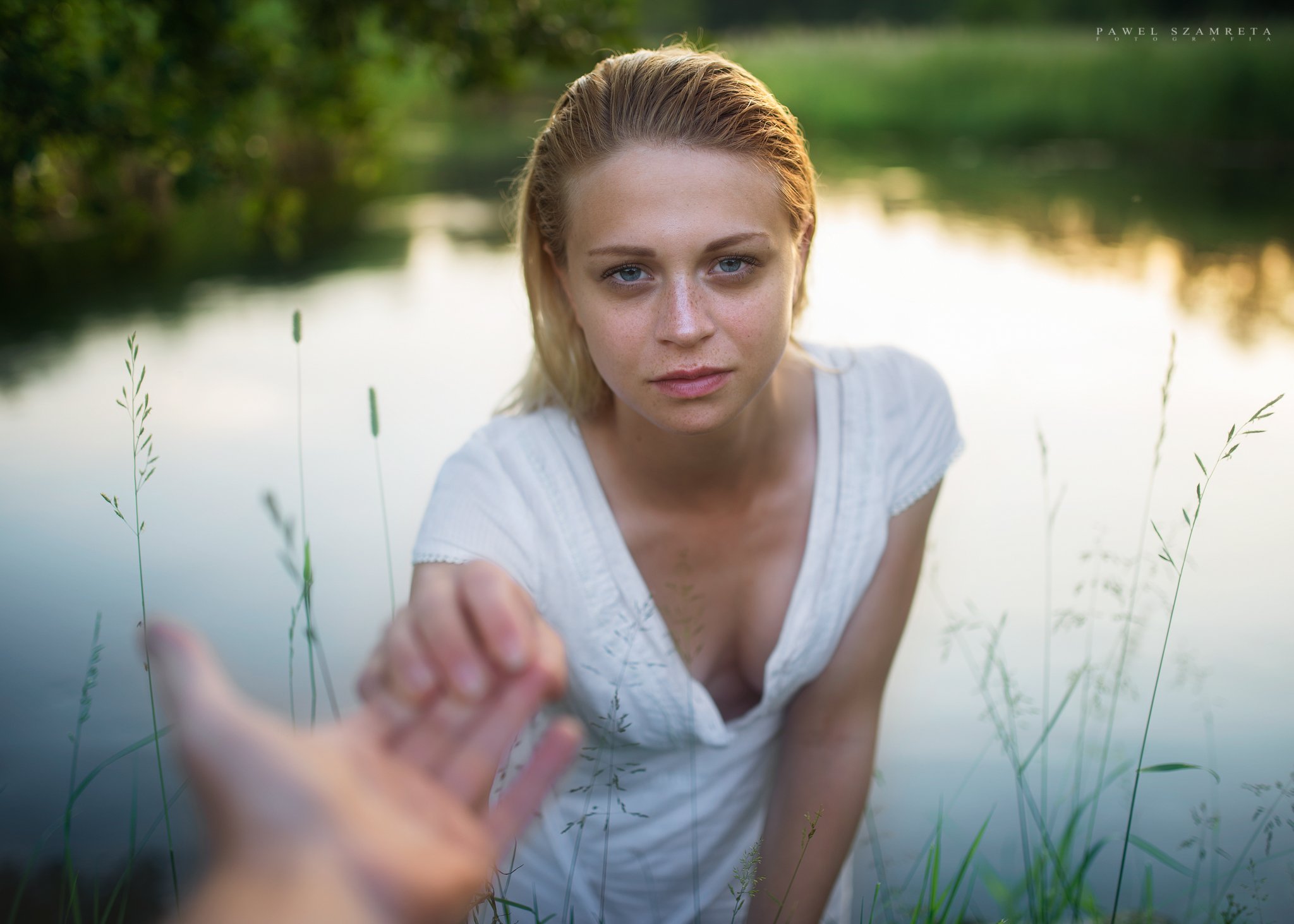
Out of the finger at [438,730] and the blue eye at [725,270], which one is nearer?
the finger at [438,730]

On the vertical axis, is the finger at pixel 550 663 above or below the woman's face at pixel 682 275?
below

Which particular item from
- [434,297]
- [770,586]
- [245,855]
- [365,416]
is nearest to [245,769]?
[245,855]

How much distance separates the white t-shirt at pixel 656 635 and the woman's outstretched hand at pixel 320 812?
97cm

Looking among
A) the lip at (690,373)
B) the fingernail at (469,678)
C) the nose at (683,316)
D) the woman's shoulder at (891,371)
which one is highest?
the nose at (683,316)

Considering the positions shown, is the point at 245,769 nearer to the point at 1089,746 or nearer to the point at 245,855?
the point at 245,855

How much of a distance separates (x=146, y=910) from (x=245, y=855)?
2.03 metres

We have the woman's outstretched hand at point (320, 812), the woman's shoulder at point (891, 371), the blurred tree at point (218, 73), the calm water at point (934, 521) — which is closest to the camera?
the woman's outstretched hand at point (320, 812)

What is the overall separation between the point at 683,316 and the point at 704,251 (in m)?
0.11

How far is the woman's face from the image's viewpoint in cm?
163

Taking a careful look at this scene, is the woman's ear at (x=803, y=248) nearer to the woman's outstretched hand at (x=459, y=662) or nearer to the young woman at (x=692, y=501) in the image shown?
the young woman at (x=692, y=501)

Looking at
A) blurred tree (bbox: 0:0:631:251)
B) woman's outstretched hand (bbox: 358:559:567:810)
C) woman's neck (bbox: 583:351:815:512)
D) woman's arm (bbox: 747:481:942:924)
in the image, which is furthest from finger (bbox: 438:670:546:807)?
blurred tree (bbox: 0:0:631:251)

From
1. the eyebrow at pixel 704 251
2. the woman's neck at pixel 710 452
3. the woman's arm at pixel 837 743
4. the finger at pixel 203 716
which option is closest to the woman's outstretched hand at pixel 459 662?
the finger at pixel 203 716

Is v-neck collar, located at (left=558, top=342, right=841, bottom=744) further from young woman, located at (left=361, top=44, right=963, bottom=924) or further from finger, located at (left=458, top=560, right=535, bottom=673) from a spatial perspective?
finger, located at (left=458, top=560, right=535, bottom=673)

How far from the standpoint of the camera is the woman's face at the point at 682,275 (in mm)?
1629
